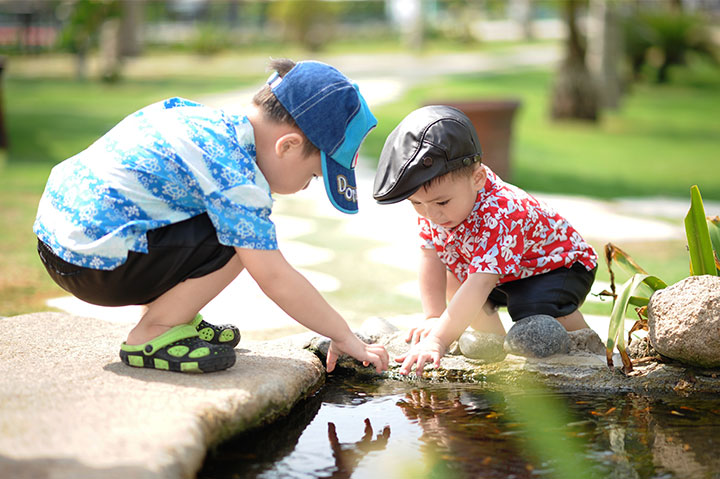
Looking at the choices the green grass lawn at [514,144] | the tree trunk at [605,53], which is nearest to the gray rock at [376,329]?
the green grass lawn at [514,144]

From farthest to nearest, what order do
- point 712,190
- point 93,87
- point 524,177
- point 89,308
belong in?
point 93,87
point 524,177
point 712,190
point 89,308

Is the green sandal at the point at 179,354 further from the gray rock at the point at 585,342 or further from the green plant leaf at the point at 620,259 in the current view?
the green plant leaf at the point at 620,259

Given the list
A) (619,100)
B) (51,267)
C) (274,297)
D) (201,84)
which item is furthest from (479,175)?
(201,84)

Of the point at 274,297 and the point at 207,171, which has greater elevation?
the point at 207,171

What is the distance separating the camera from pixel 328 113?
2285 millimetres

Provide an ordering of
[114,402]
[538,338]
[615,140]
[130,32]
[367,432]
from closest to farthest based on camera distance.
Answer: [114,402]
[367,432]
[538,338]
[615,140]
[130,32]

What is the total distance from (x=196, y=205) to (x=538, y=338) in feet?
3.45

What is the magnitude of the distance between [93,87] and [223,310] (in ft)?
45.1

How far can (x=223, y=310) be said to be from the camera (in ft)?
11.0

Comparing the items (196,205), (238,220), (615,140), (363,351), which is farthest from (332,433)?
(615,140)

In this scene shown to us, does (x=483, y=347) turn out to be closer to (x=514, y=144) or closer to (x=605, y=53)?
(x=514, y=144)

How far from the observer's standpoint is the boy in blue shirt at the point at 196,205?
2.21m

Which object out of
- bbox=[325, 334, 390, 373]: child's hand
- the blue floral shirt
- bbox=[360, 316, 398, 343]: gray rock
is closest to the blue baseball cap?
the blue floral shirt

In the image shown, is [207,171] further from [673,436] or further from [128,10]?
[128,10]
